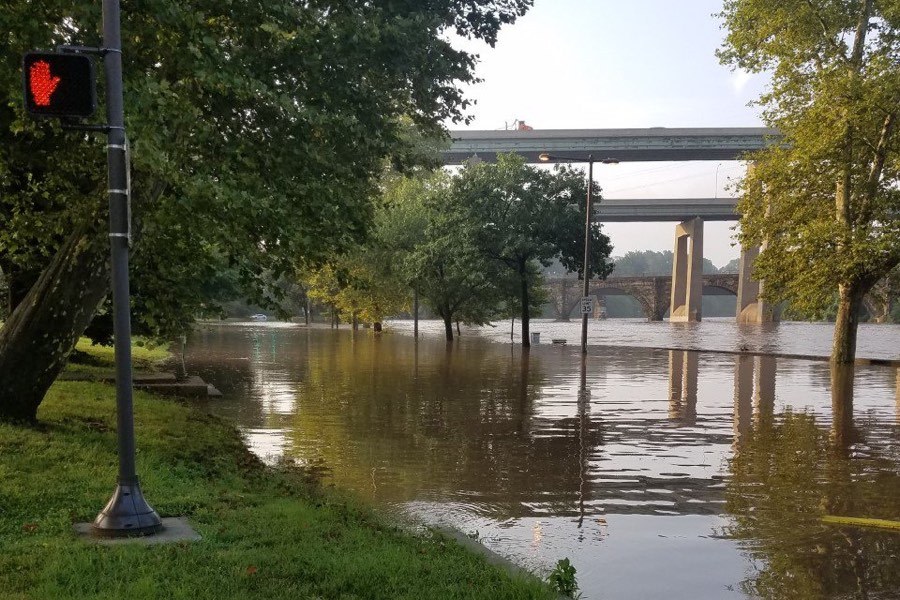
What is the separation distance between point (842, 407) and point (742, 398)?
7.12 ft

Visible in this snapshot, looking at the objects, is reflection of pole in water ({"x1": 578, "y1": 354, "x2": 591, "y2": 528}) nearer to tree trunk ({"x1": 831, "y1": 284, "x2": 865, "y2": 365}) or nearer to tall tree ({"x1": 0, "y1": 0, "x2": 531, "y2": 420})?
tall tree ({"x1": 0, "y1": 0, "x2": 531, "y2": 420})

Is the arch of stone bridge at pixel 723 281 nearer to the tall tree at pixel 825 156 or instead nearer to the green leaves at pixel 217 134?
the tall tree at pixel 825 156

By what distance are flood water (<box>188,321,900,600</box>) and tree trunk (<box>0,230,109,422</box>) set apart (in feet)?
10.4

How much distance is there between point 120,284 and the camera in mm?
6598

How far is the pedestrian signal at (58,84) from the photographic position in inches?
244

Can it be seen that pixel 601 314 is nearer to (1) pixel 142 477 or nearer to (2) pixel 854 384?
(2) pixel 854 384

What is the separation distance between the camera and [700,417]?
15625 millimetres

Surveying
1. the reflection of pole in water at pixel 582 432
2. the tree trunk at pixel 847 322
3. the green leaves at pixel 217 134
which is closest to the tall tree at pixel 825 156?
the tree trunk at pixel 847 322

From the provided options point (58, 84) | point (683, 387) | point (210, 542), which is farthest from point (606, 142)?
point (210, 542)

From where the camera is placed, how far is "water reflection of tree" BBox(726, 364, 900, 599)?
629 centimetres

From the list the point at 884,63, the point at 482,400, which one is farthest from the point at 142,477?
the point at 884,63

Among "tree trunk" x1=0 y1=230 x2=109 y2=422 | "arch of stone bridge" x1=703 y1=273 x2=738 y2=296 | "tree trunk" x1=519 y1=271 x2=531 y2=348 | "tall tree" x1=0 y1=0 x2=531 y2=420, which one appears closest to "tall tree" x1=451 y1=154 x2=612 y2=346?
"tree trunk" x1=519 y1=271 x2=531 y2=348

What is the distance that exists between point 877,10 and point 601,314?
408 feet

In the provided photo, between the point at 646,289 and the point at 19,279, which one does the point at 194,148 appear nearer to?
the point at 19,279
